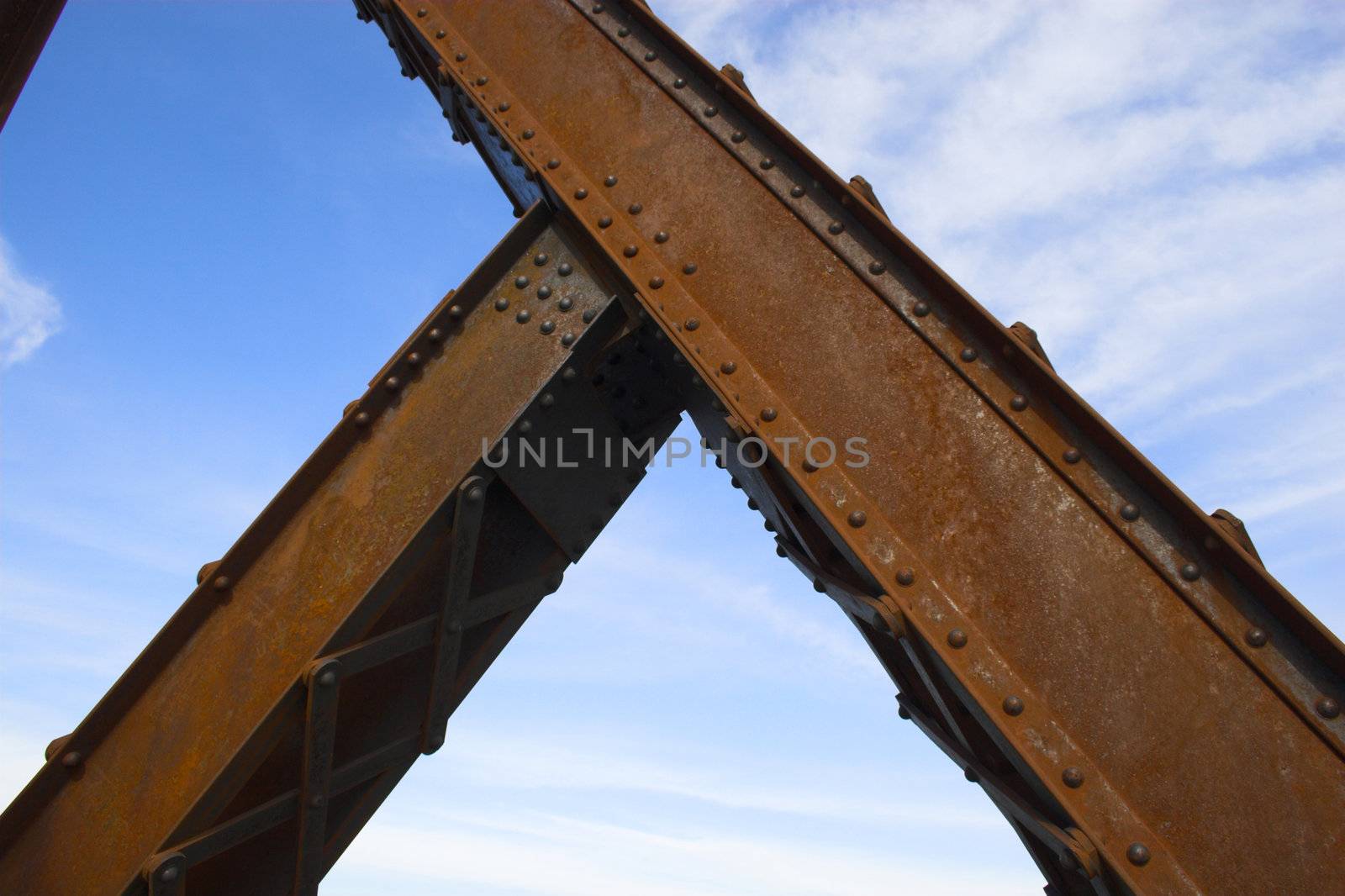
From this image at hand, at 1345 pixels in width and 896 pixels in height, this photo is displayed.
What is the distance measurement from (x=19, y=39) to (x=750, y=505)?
2688 mm

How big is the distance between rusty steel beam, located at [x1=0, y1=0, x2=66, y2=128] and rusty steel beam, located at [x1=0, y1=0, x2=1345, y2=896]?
1.80 metres

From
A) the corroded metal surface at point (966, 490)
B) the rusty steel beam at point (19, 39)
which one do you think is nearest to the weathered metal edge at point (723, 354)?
the corroded metal surface at point (966, 490)

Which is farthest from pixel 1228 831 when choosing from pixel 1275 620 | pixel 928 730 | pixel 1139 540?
pixel 928 730

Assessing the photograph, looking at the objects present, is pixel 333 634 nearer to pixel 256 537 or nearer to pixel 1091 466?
pixel 256 537

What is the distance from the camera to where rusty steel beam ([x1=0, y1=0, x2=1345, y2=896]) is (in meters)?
2.60

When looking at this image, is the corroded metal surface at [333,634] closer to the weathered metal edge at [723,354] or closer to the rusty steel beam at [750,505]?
the rusty steel beam at [750,505]

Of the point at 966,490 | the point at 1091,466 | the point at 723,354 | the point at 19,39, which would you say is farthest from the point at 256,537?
the point at 1091,466

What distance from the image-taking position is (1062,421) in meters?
3.00

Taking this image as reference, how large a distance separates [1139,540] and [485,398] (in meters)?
2.13

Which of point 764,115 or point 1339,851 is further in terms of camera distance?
point 764,115

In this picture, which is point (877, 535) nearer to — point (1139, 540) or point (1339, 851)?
point (1139, 540)

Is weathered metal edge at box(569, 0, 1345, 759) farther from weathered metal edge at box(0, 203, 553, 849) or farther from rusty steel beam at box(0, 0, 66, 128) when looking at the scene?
rusty steel beam at box(0, 0, 66, 128)

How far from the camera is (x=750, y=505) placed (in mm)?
4008

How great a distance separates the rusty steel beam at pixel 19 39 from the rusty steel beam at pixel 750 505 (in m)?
1.80
